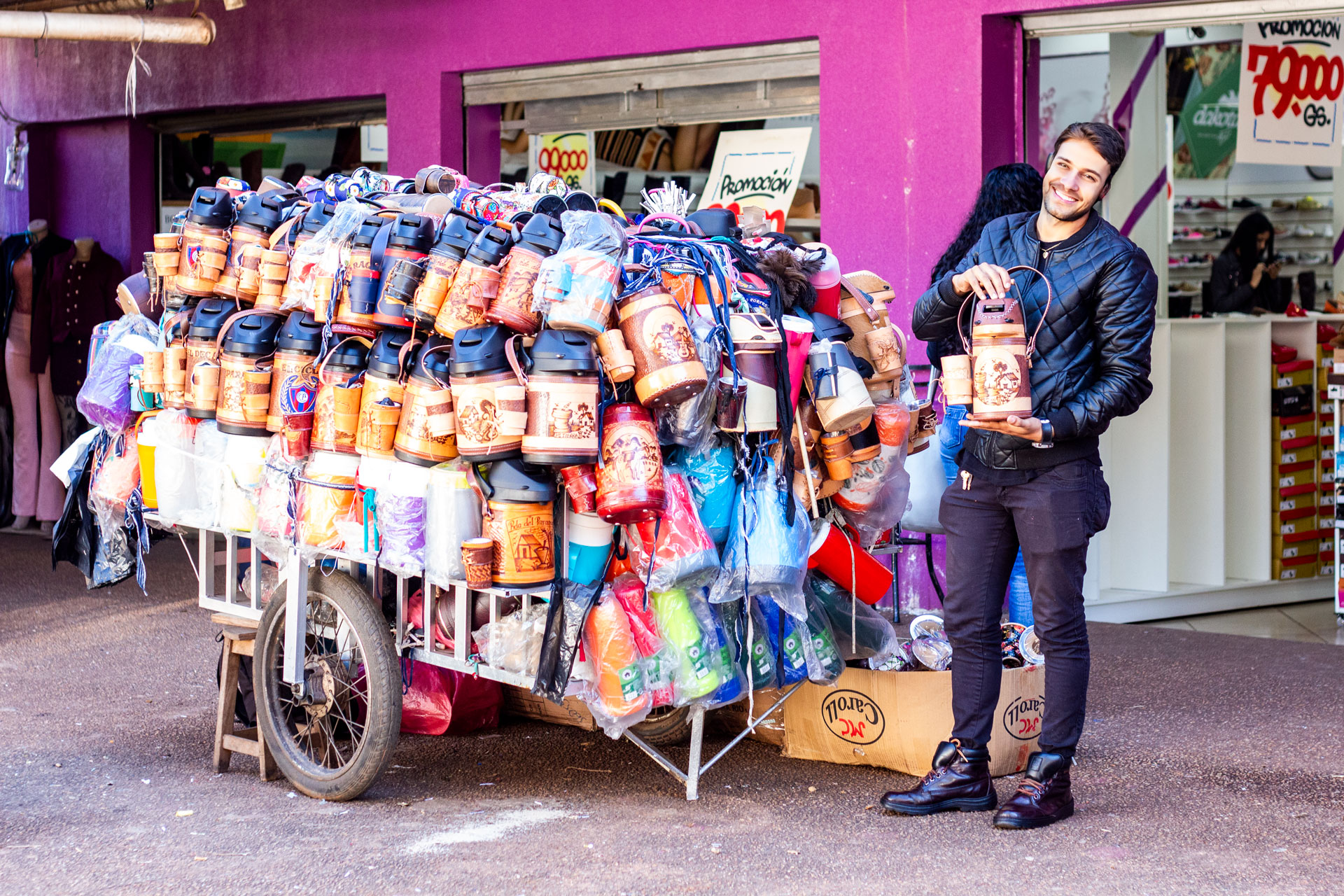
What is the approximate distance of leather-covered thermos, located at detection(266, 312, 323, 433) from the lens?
4.46m

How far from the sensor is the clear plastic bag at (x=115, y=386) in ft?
16.7

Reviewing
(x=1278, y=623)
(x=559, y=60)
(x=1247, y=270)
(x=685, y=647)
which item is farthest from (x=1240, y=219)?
(x=685, y=647)

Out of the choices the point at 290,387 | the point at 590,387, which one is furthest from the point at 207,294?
the point at 590,387

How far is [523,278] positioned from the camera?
157 inches

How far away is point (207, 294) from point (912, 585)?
3523mm

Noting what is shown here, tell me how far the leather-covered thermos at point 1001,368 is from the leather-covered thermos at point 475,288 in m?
1.29

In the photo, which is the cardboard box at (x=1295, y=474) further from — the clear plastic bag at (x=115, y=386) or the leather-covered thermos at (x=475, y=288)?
the clear plastic bag at (x=115, y=386)

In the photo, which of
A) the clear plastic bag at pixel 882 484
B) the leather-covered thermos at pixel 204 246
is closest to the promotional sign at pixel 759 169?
the clear plastic bag at pixel 882 484

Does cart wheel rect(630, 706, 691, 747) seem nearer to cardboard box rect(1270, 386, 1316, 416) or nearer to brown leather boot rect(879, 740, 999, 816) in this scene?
brown leather boot rect(879, 740, 999, 816)

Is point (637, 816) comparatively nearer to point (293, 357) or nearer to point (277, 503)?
point (277, 503)

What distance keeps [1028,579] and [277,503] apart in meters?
2.22

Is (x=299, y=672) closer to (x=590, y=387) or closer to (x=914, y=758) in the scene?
(x=590, y=387)

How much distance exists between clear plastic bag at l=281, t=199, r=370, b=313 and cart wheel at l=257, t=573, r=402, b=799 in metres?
0.84

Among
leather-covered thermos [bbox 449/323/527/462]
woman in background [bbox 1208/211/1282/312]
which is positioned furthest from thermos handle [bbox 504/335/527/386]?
woman in background [bbox 1208/211/1282/312]
